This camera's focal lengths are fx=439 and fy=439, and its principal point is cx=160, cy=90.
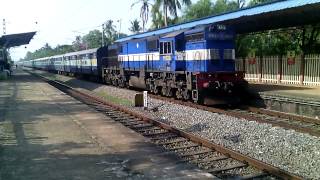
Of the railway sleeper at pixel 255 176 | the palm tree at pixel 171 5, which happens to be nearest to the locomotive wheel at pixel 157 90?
the railway sleeper at pixel 255 176

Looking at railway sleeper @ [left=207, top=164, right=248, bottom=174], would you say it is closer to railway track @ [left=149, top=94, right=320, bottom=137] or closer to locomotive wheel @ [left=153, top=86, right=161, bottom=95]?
railway track @ [left=149, top=94, right=320, bottom=137]

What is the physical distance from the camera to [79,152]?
970 centimetres

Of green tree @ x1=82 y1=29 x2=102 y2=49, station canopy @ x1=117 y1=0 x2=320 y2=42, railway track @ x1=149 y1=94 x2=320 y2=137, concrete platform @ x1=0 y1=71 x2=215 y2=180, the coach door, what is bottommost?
railway track @ x1=149 y1=94 x2=320 y2=137

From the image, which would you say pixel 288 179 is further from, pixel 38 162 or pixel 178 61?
pixel 178 61

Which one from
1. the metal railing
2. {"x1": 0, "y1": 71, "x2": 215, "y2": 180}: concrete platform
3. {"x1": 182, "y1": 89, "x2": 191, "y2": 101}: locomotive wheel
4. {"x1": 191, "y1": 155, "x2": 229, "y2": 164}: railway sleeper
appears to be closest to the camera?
{"x1": 0, "y1": 71, "x2": 215, "y2": 180}: concrete platform

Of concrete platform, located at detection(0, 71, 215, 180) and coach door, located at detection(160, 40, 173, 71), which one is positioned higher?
coach door, located at detection(160, 40, 173, 71)

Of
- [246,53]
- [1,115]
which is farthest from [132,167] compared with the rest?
[246,53]

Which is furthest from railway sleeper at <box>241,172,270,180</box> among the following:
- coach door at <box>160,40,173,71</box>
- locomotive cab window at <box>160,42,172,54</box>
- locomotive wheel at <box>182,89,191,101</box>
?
locomotive cab window at <box>160,42,172,54</box>

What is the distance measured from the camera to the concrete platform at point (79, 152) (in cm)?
803

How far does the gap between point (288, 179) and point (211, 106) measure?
12116mm

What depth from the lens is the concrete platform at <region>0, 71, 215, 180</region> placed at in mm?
8031

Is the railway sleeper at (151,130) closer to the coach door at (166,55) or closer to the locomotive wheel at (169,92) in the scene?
the coach door at (166,55)

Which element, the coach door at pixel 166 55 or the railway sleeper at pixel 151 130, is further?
the coach door at pixel 166 55

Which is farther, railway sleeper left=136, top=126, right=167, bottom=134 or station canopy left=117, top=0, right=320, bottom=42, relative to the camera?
station canopy left=117, top=0, right=320, bottom=42
